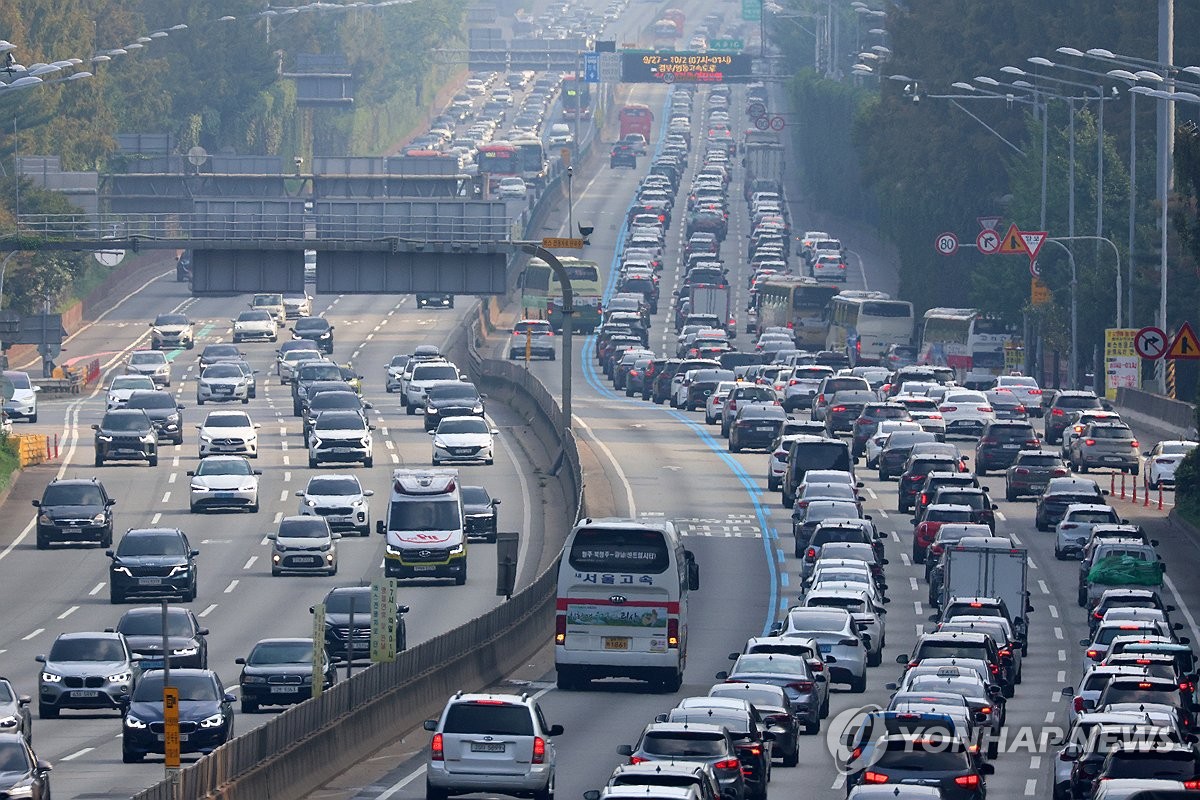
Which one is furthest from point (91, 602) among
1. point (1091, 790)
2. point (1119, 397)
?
point (1119, 397)

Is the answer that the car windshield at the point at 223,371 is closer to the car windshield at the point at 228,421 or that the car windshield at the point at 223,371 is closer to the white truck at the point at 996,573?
the car windshield at the point at 228,421

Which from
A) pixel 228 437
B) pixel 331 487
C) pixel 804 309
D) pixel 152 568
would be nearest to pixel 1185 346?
pixel 331 487

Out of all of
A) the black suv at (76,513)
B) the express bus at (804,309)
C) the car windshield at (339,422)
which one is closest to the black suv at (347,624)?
the black suv at (76,513)

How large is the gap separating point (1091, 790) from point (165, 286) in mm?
125261

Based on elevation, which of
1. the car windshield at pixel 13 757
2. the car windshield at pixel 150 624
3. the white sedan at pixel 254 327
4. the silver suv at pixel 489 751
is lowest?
the white sedan at pixel 254 327

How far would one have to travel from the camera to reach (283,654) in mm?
42625

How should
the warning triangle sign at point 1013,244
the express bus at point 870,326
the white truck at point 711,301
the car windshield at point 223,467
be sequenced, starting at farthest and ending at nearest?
the white truck at point 711,301, the express bus at point 870,326, the warning triangle sign at point 1013,244, the car windshield at point 223,467

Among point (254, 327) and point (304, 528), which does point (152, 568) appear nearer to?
point (304, 528)

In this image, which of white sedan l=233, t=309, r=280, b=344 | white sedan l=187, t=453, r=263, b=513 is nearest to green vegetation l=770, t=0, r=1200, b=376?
white sedan l=233, t=309, r=280, b=344

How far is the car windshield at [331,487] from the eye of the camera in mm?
66312

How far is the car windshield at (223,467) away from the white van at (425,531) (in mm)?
11343

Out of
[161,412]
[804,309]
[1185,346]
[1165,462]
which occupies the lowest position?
[804,309]

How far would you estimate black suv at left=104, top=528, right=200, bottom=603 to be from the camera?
5600cm

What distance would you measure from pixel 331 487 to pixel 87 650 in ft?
79.2
